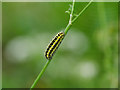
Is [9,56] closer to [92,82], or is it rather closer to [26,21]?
[26,21]

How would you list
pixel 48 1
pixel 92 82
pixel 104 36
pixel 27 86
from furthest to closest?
pixel 48 1
pixel 27 86
pixel 92 82
pixel 104 36

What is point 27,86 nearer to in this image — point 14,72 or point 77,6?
point 14,72

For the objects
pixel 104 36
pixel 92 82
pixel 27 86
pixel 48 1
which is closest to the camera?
pixel 104 36

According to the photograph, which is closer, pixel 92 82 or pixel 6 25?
pixel 92 82

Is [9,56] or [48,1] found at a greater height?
[48,1]

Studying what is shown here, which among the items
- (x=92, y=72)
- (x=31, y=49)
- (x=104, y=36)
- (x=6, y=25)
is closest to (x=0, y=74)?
(x=31, y=49)

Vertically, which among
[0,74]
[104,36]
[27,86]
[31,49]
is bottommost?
[27,86]
